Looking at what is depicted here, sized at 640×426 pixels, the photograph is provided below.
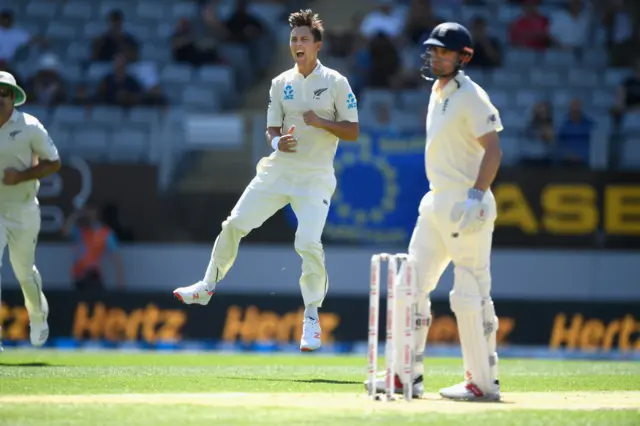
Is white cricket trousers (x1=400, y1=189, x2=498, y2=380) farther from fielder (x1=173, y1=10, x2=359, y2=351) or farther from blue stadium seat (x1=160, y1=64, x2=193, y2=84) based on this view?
blue stadium seat (x1=160, y1=64, x2=193, y2=84)

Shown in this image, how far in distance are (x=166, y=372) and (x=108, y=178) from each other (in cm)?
724

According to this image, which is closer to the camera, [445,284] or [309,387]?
[309,387]

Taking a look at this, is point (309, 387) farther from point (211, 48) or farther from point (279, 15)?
point (279, 15)

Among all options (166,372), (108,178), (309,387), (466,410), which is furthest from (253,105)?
(466,410)

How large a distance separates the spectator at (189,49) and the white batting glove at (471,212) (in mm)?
11731

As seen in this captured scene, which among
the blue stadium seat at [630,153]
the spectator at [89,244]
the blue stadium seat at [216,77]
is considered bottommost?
the spectator at [89,244]

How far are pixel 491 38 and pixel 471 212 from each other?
1179 cm

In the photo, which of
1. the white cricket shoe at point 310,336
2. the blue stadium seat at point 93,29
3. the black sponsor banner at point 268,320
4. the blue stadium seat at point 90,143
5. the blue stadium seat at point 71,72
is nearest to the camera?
the white cricket shoe at point 310,336

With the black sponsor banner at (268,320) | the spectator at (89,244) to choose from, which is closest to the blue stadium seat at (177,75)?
the spectator at (89,244)

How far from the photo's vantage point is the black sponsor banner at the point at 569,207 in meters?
15.5

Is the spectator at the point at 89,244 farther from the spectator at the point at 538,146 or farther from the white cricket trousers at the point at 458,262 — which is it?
the white cricket trousers at the point at 458,262

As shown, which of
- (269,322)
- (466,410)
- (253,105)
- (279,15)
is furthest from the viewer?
(279,15)

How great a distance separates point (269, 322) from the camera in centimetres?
1539

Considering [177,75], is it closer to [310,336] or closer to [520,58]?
[520,58]
